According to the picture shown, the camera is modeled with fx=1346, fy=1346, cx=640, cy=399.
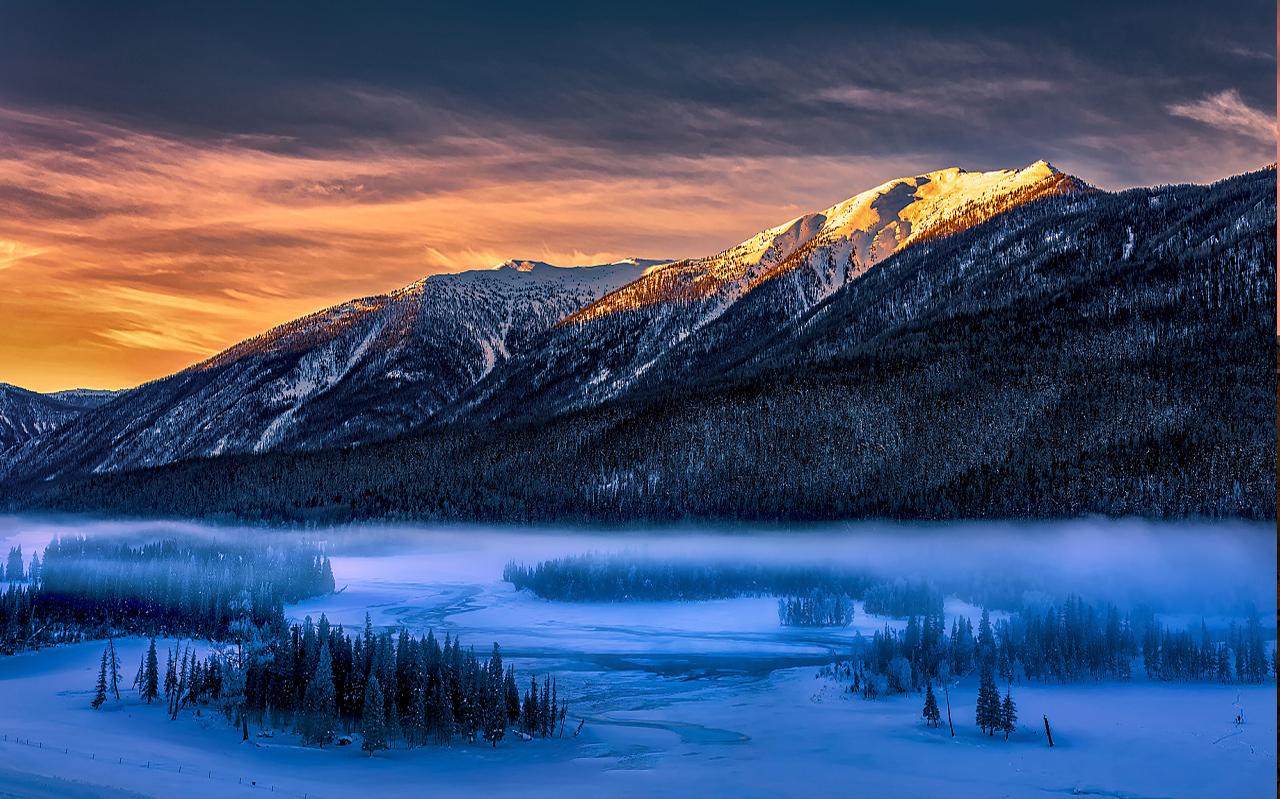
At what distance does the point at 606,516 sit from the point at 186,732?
10214 cm

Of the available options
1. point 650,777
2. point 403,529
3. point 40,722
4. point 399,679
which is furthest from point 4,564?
point 650,777

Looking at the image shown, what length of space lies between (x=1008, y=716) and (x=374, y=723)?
4859cm

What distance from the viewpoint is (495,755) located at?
94125 mm

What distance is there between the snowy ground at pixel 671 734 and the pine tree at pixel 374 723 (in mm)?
1465

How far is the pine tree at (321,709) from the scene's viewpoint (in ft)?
309

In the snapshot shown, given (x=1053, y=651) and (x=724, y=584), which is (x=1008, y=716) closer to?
(x=1053, y=651)

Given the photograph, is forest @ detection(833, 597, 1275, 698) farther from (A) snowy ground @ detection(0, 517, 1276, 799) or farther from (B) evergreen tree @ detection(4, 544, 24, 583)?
(B) evergreen tree @ detection(4, 544, 24, 583)

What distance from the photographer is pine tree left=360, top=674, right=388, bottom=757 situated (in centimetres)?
9300

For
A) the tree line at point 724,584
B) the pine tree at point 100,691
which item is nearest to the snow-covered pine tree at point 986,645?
the tree line at point 724,584

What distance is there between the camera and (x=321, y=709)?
312 feet

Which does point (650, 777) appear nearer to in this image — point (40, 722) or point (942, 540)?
point (40, 722)

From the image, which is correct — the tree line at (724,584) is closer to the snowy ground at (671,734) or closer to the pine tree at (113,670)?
the snowy ground at (671,734)

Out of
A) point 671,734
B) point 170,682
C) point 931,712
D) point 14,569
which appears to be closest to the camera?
point 170,682

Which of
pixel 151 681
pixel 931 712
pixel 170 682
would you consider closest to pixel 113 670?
pixel 151 681
